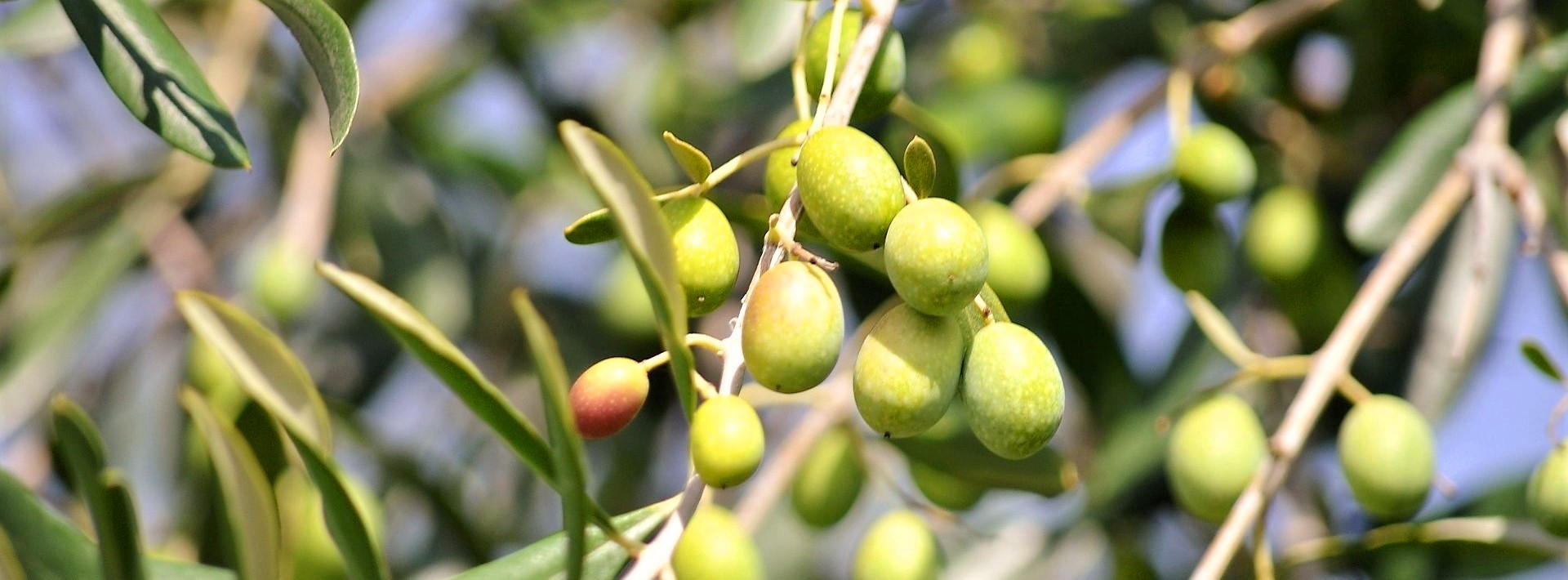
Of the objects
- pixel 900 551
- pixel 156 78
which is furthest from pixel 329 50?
pixel 900 551

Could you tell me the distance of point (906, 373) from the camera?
560mm

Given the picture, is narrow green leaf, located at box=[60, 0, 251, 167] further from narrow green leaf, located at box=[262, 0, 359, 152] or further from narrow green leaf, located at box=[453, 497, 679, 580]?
narrow green leaf, located at box=[453, 497, 679, 580]

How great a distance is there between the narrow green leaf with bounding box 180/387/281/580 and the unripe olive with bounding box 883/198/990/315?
0.79ft

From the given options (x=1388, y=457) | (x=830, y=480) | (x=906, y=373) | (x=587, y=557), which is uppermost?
(x=906, y=373)

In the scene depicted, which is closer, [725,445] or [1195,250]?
[725,445]

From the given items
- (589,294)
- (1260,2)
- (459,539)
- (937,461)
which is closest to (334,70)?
(937,461)

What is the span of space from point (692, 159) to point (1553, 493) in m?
0.58

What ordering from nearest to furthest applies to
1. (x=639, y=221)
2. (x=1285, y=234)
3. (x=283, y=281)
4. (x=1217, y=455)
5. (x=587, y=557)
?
(x=639, y=221) < (x=587, y=557) < (x=1217, y=455) < (x=1285, y=234) < (x=283, y=281)

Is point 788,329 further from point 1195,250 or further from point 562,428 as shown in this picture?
point 1195,250

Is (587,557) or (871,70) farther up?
(871,70)

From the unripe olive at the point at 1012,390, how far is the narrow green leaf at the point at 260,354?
0.82 feet

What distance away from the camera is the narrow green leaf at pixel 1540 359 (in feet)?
2.83

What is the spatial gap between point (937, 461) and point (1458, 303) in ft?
1.96

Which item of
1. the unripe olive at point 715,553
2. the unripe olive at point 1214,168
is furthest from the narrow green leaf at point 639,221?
the unripe olive at point 1214,168
